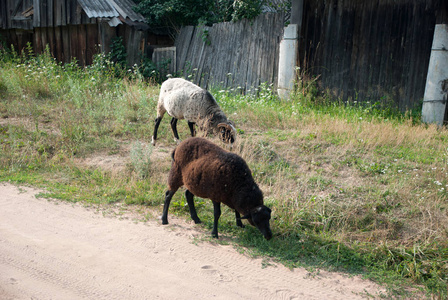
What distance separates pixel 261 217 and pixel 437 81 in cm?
640

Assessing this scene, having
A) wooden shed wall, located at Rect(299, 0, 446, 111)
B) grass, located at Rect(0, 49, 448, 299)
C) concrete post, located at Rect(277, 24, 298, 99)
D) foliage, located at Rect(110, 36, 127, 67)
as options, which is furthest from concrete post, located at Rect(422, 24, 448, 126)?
foliage, located at Rect(110, 36, 127, 67)

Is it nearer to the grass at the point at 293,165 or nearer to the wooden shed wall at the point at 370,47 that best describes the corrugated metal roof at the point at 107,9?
the grass at the point at 293,165

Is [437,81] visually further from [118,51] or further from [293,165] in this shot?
[118,51]

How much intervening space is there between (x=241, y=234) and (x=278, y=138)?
3320mm

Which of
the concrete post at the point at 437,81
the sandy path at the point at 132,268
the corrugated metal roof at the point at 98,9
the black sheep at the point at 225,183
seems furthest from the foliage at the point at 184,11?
the sandy path at the point at 132,268

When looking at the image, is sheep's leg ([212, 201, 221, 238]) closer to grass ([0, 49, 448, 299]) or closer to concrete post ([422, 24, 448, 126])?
grass ([0, 49, 448, 299])

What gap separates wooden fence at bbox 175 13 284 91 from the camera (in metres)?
11.4

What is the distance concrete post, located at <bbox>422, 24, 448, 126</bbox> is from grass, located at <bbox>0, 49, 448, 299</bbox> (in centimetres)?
44

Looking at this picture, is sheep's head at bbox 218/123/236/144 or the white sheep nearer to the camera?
sheep's head at bbox 218/123/236/144

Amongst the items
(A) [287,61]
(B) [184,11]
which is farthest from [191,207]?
(B) [184,11]

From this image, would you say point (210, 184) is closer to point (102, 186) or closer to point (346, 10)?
point (102, 186)

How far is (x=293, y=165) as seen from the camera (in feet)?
22.6

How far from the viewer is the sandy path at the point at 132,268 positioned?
3.71 metres

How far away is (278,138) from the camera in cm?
789
